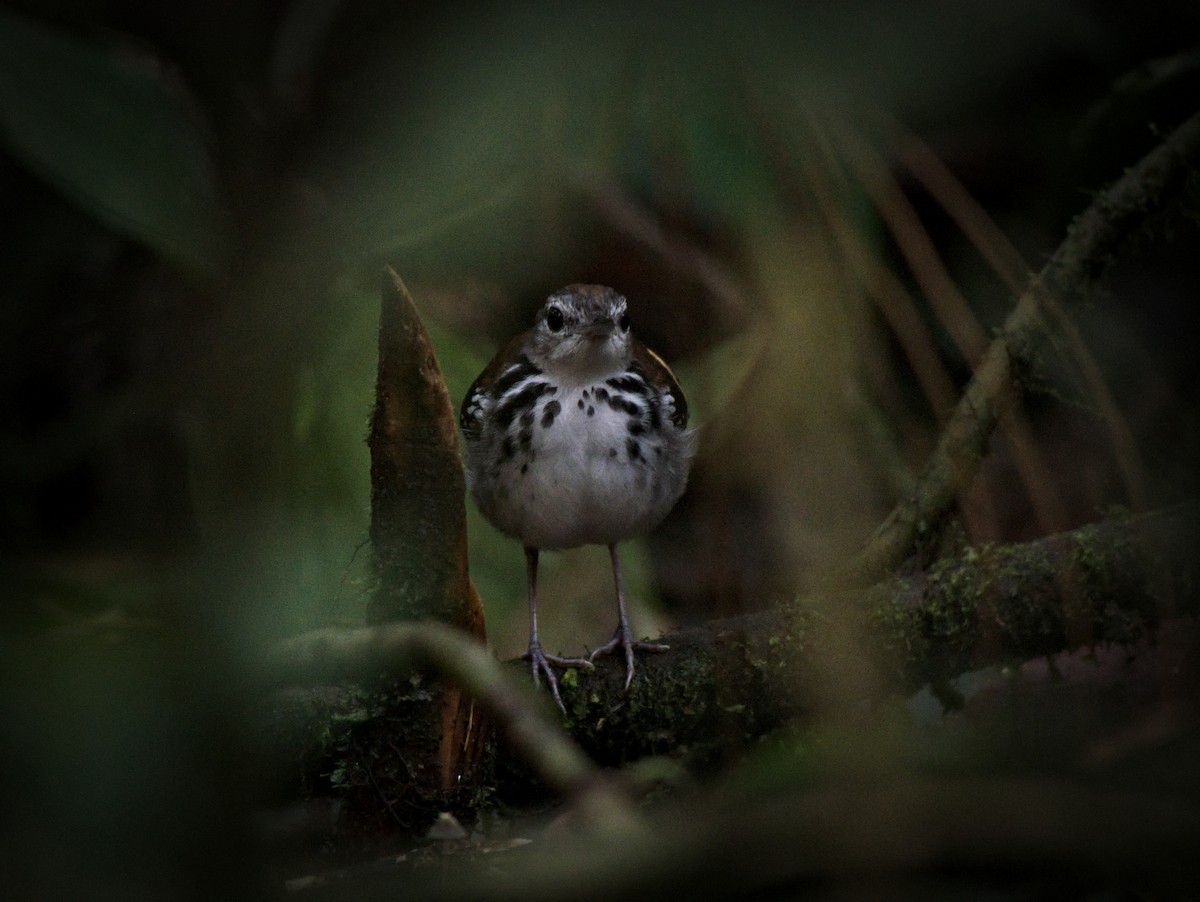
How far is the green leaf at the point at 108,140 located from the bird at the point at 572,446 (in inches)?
12.9

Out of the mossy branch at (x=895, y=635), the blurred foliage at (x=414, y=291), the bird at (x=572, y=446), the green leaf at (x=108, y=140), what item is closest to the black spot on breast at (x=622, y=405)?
the bird at (x=572, y=446)

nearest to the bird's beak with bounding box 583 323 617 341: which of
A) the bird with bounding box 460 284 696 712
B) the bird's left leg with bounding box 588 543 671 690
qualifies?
the bird with bounding box 460 284 696 712

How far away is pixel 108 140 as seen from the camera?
82 cm

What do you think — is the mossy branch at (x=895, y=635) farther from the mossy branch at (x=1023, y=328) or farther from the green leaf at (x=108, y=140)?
the green leaf at (x=108, y=140)

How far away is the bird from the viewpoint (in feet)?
3.62

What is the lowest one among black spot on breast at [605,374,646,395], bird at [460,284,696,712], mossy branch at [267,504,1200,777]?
mossy branch at [267,504,1200,777]

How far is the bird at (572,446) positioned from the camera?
1.10 metres

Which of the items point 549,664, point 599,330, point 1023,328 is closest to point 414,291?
point 599,330

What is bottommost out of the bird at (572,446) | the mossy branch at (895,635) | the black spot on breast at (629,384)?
the mossy branch at (895,635)

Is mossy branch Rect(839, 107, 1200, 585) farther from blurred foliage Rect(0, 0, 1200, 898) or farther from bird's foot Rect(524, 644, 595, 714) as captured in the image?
bird's foot Rect(524, 644, 595, 714)

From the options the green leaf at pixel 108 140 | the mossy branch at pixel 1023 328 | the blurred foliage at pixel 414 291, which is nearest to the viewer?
the blurred foliage at pixel 414 291

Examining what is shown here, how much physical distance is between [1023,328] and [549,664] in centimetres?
62

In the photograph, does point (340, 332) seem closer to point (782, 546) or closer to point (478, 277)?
point (478, 277)

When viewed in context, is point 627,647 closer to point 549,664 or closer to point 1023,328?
point 549,664
